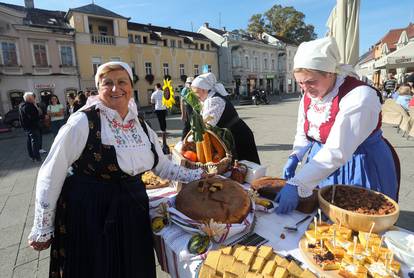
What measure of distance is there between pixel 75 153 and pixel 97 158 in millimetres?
127

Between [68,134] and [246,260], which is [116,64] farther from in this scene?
[246,260]

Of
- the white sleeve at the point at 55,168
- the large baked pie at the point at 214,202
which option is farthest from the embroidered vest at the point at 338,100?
the white sleeve at the point at 55,168

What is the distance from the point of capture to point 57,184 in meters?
1.53

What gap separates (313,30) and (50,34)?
139 ft

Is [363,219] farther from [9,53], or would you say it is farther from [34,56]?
[34,56]

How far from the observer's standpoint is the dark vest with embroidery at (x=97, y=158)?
5.05ft

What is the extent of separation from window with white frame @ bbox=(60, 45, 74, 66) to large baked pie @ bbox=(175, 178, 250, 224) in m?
24.6

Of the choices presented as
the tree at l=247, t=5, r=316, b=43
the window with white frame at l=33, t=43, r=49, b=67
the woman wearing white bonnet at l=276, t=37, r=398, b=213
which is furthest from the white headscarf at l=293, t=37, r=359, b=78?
the tree at l=247, t=5, r=316, b=43

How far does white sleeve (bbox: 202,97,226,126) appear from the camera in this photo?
276 centimetres

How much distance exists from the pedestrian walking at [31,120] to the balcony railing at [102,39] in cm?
1943

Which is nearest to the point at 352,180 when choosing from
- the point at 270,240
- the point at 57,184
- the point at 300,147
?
the point at 300,147

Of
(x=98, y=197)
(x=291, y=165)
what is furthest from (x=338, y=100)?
(x=98, y=197)

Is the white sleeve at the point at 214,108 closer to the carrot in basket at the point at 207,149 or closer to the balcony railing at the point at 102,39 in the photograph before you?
the carrot in basket at the point at 207,149

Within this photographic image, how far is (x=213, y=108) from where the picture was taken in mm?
2791
